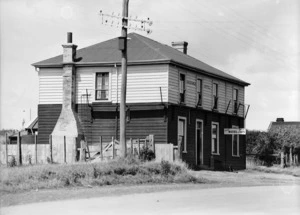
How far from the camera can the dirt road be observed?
14.9m

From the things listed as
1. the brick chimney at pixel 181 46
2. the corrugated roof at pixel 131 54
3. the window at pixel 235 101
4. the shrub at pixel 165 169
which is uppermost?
the brick chimney at pixel 181 46

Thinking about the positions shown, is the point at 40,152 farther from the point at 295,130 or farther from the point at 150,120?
the point at 295,130

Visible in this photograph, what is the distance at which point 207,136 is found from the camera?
1731 inches

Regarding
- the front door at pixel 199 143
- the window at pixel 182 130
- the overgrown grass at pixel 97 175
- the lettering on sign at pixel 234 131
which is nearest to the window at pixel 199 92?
the front door at pixel 199 143

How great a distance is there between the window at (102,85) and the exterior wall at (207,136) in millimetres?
4162

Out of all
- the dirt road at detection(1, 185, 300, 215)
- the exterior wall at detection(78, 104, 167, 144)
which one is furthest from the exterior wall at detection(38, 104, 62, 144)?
the dirt road at detection(1, 185, 300, 215)

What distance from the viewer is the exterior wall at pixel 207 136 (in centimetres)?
3997

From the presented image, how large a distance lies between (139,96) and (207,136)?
6.57 m

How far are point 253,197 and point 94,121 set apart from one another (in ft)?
73.2

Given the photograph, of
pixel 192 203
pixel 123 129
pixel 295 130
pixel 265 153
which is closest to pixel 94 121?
pixel 123 129

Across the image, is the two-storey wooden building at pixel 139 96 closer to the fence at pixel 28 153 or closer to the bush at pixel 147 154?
the fence at pixel 28 153

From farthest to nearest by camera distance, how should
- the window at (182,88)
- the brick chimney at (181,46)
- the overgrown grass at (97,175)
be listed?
the brick chimney at (181,46), the window at (182,88), the overgrown grass at (97,175)

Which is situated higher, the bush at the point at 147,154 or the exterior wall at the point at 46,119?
the exterior wall at the point at 46,119

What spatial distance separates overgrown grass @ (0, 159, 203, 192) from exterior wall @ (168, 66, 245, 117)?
38.3 ft
